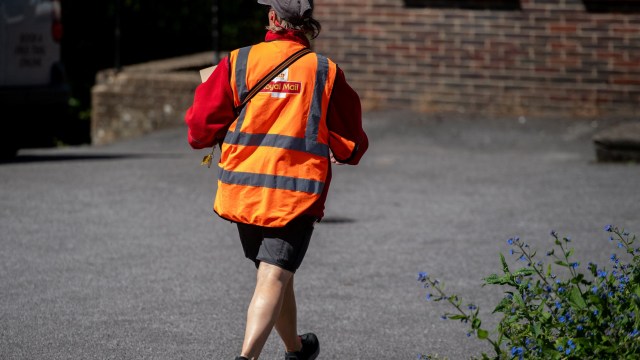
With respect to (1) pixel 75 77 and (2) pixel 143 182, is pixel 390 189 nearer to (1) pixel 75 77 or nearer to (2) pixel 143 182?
(2) pixel 143 182

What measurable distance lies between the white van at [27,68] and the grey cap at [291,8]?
7781 millimetres

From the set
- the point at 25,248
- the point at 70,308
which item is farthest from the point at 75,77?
the point at 70,308

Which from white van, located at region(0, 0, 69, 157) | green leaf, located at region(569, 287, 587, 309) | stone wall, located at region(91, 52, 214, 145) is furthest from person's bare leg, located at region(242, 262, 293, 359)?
stone wall, located at region(91, 52, 214, 145)

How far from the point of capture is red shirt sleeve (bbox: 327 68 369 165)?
469cm

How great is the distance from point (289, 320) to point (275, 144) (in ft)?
2.55

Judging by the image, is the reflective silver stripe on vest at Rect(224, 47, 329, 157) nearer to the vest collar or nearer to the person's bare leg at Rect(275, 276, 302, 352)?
the vest collar

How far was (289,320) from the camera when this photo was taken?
16.3 feet

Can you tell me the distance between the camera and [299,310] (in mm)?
6551

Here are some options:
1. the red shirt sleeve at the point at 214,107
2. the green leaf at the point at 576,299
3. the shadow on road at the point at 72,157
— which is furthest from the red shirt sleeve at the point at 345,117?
the shadow on road at the point at 72,157

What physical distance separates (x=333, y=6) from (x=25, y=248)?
8636mm

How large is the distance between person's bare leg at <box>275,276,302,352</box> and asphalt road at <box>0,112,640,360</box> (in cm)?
58

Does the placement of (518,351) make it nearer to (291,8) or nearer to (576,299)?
(576,299)

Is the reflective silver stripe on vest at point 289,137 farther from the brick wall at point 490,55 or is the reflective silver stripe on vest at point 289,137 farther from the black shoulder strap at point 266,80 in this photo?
the brick wall at point 490,55

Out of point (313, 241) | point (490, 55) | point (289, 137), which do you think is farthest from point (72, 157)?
point (289, 137)
